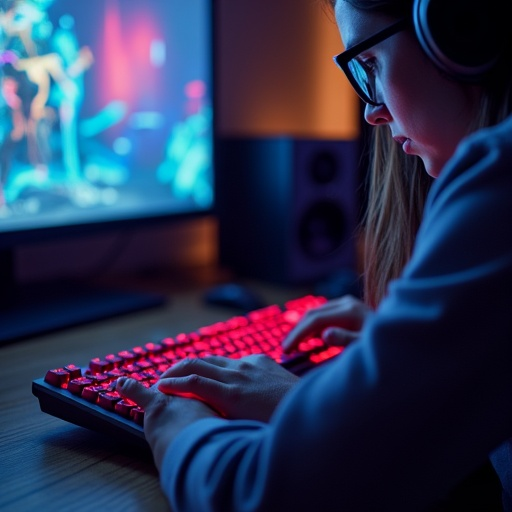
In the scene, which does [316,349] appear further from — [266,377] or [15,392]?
[15,392]

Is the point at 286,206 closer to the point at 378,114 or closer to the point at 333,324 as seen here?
the point at 333,324

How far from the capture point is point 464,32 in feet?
1.65

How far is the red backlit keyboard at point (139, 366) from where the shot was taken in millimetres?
571

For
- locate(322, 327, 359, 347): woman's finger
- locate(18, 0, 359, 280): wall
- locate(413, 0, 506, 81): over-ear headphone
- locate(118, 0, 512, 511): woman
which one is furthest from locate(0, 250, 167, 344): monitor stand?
locate(413, 0, 506, 81): over-ear headphone

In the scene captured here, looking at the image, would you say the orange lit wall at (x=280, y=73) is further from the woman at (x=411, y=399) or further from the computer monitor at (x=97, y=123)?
the woman at (x=411, y=399)

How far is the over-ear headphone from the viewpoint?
0.50m

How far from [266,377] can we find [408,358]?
222mm

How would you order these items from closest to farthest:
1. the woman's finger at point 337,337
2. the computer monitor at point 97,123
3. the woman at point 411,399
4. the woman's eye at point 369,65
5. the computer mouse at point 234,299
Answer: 1. the woman at point 411,399
2. the woman's eye at point 369,65
3. the woman's finger at point 337,337
4. the computer monitor at point 97,123
5. the computer mouse at point 234,299

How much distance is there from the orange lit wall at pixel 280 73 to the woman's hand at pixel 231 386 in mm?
880

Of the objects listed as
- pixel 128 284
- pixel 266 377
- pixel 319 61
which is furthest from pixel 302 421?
pixel 319 61

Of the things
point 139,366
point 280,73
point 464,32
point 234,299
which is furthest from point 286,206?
point 464,32

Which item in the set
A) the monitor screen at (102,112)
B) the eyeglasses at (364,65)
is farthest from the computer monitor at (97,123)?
the eyeglasses at (364,65)

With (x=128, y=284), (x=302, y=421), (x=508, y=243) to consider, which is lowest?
(x=128, y=284)

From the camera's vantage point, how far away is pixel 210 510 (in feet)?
1.36
